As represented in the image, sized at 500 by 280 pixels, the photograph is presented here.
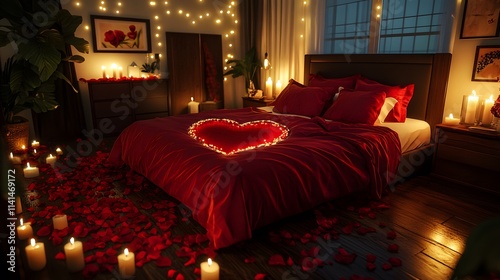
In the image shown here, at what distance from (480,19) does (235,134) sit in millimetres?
2343

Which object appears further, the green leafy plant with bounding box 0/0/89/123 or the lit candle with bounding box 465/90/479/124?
the green leafy plant with bounding box 0/0/89/123

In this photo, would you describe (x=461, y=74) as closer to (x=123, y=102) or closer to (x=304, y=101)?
(x=304, y=101)

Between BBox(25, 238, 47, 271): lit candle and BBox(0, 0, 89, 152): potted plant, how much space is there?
7.23ft

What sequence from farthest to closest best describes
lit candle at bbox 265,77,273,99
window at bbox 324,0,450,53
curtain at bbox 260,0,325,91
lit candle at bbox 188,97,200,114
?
lit candle at bbox 188,97,200,114, lit candle at bbox 265,77,273,99, curtain at bbox 260,0,325,91, window at bbox 324,0,450,53

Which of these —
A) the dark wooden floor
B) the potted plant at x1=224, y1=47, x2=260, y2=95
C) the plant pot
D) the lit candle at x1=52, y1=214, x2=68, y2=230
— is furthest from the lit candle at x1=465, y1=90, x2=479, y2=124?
the plant pot

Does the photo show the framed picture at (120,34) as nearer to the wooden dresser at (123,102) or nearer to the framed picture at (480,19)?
the wooden dresser at (123,102)

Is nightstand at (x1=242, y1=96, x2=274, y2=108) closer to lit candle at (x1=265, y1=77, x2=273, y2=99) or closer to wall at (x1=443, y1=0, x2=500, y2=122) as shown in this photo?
lit candle at (x1=265, y1=77, x2=273, y2=99)

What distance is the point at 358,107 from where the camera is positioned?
9.86 feet

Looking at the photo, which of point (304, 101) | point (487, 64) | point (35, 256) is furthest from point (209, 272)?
point (487, 64)

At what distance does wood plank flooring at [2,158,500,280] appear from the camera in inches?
67.8

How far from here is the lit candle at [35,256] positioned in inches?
65.7

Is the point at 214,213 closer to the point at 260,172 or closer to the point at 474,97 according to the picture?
the point at 260,172

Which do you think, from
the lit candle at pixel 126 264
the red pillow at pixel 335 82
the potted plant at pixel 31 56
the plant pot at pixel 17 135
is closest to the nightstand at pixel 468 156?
the red pillow at pixel 335 82

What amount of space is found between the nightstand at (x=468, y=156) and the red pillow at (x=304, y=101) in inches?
42.9
